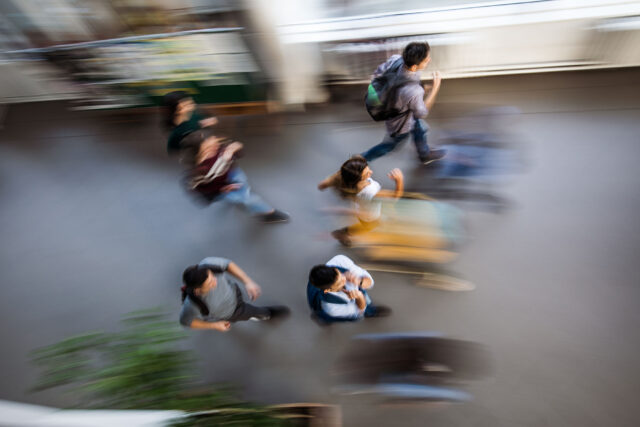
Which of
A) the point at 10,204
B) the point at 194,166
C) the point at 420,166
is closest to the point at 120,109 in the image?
the point at 10,204

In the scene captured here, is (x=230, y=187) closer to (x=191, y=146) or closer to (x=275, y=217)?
(x=191, y=146)

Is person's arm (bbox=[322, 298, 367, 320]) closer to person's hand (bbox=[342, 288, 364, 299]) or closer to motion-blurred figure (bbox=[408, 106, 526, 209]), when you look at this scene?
person's hand (bbox=[342, 288, 364, 299])

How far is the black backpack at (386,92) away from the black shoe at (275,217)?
3.97 ft

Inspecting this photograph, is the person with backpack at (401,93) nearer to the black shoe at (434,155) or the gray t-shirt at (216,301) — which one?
the black shoe at (434,155)

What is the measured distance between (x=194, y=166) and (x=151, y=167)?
1.43 m

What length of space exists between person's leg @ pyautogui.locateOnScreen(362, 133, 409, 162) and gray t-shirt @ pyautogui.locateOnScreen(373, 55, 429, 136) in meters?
0.10

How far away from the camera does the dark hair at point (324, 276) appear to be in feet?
7.89

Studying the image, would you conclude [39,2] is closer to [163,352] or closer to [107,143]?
[107,143]

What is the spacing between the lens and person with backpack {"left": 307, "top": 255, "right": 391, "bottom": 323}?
242cm

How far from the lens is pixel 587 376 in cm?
296

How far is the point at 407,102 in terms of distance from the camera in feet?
10.3

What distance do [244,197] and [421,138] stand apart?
5.24ft

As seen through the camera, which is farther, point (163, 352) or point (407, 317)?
point (407, 317)

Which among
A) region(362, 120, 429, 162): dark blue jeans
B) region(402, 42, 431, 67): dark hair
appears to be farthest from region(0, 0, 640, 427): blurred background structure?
region(402, 42, 431, 67): dark hair
